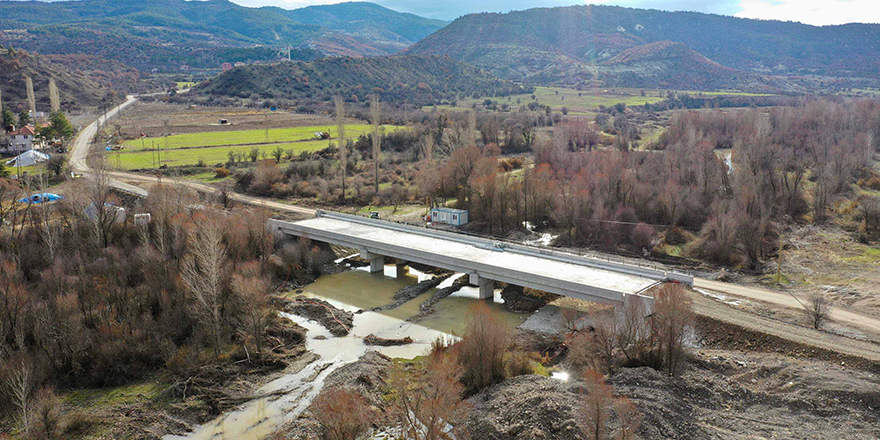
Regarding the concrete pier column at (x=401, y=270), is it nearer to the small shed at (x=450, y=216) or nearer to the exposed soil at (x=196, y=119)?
the small shed at (x=450, y=216)

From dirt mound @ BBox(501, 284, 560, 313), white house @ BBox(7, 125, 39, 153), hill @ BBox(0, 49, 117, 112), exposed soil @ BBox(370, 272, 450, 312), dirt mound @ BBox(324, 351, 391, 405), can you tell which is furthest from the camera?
hill @ BBox(0, 49, 117, 112)

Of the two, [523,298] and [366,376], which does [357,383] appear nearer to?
[366,376]

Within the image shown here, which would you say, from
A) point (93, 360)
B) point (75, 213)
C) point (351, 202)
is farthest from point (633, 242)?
point (75, 213)

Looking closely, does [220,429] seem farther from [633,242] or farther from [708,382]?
[633,242]

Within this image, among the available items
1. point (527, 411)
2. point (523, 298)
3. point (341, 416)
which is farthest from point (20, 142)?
point (527, 411)

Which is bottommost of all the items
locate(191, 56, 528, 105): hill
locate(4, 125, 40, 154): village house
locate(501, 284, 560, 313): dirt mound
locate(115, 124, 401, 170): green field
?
locate(501, 284, 560, 313): dirt mound

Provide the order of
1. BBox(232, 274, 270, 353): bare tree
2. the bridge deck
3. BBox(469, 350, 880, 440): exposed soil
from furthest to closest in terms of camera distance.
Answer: the bridge deck < BBox(232, 274, 270, 353): bare tree < BBox(469, 350, 880, 440): exposed soil

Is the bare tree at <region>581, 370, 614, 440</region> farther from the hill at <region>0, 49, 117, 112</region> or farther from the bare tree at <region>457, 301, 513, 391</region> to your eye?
the hill at <region>0, 49, 117, 112</region>

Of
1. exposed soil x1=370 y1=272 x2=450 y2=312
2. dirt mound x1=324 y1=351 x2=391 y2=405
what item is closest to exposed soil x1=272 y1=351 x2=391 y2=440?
dirt mound x1=324 y1=351 x2=391 y2=405
